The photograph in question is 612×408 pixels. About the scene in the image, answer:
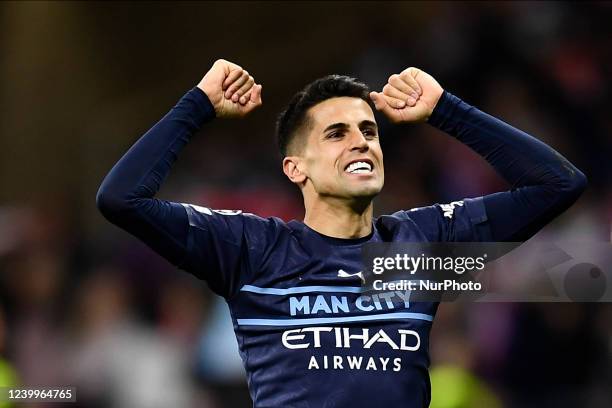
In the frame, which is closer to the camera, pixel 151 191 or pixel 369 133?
pixel 151 191

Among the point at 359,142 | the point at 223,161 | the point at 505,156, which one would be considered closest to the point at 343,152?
the point at 359,142

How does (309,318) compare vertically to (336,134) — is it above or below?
below

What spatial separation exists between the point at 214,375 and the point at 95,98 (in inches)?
137

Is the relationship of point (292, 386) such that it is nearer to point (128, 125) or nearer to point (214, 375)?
point (214, 375)

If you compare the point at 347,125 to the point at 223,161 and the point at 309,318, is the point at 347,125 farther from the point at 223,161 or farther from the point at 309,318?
the point at 223,161

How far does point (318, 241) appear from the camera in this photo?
3.47 meters

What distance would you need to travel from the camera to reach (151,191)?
3.18m

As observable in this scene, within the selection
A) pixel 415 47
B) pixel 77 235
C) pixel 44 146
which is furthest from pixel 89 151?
pixel 415 47

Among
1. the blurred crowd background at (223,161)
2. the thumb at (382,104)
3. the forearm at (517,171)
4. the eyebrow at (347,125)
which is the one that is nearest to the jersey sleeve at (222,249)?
the eyebrow at (347,125)

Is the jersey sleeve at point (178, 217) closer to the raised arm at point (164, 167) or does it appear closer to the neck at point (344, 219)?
the raised arm at point (164, 167)

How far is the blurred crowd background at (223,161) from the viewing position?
5.61m

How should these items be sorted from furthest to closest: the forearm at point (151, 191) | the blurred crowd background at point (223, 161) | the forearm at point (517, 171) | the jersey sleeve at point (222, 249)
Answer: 1. the blurred crowd background at point (223, 161)
2. the forearm at point (517, 171)
3. the jersey sleeve at point (222, 249)
4. the forearm at point (151, 191)

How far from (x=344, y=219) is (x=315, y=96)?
0.47m

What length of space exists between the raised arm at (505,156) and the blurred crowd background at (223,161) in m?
1.81
